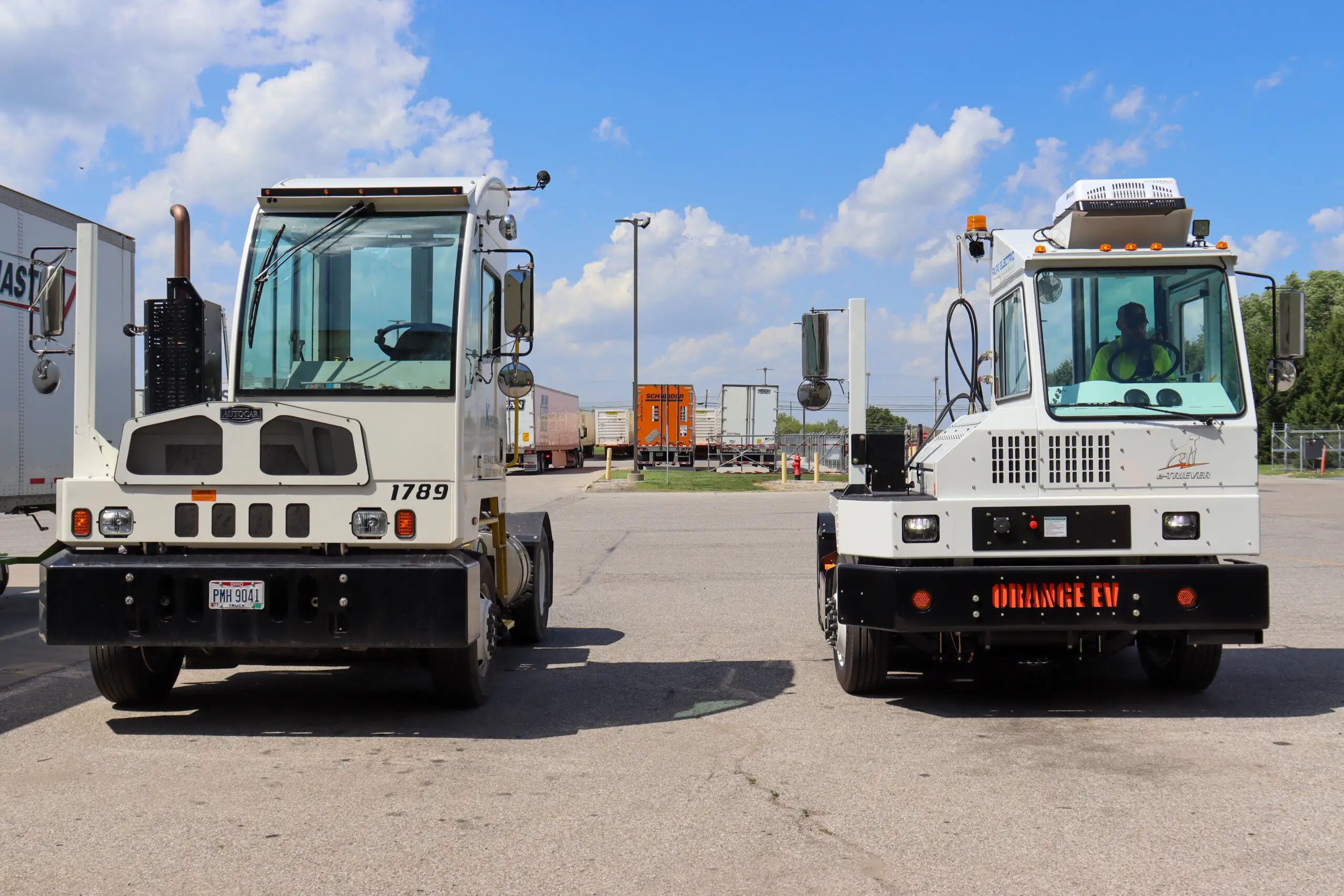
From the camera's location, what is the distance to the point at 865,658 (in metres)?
7.44

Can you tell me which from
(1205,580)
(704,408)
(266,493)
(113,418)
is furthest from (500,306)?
(704,408)

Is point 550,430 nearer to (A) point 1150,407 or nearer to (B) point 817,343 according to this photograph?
(B) point 817,343

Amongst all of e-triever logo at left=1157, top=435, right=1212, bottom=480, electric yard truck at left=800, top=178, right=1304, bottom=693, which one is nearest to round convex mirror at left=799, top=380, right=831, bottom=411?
electric yard truck at left=800, top=178, right=1304, bottom=693

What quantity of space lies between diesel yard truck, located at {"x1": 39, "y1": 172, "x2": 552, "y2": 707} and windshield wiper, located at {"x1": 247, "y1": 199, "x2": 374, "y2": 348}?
11 mm

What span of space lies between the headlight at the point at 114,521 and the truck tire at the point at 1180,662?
6.02 m

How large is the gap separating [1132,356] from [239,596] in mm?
5234

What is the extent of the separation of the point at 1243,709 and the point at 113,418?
10.4 metres

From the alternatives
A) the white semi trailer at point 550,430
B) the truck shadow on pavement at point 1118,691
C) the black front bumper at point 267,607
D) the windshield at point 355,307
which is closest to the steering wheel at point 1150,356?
the truck shadow on pavement at point 1118,691

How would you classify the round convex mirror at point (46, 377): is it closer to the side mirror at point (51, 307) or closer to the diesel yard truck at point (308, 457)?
the side mirror at point (51, 307)

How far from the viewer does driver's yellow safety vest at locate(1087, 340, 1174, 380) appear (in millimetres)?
7188

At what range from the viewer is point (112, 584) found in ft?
20.5

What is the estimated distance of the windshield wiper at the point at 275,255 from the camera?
7.01 m

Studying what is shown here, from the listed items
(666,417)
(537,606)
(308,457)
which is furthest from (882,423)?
(666,417)

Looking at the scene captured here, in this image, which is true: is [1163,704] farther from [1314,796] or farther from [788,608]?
[788,608]
